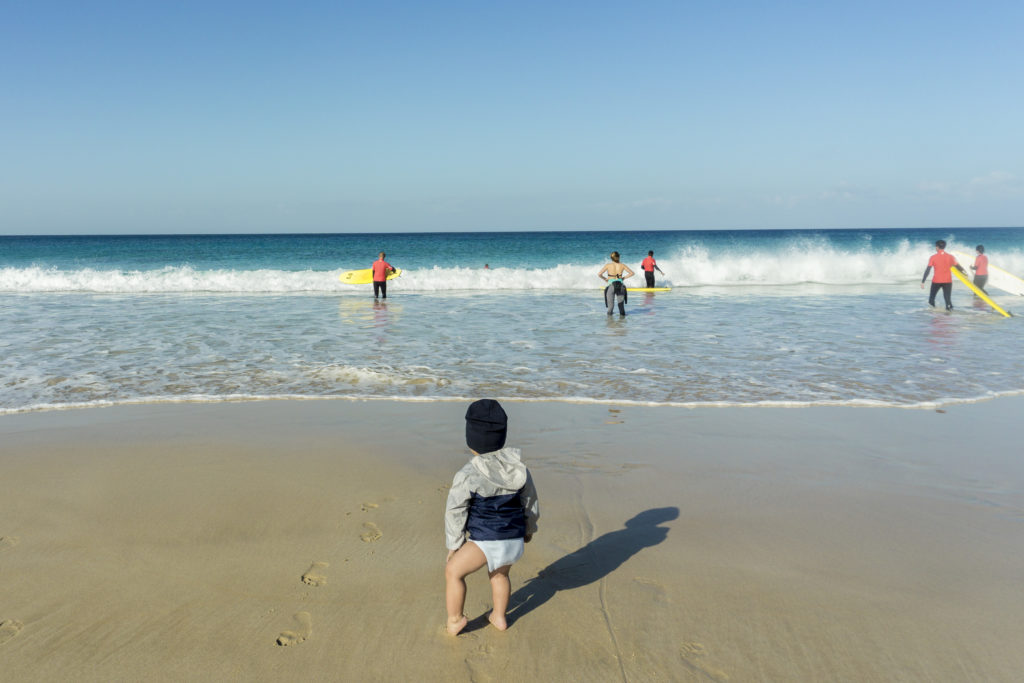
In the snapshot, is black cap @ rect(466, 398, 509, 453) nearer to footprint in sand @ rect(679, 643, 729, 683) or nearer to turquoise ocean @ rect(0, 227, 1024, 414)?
footprint in sand @ rect(679, 643, 729, 683)

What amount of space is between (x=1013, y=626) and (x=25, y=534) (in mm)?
5667

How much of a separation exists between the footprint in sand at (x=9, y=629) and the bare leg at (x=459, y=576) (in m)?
2.08

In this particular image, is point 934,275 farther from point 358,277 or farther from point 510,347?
point 358,277

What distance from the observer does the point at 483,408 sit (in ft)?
9.75

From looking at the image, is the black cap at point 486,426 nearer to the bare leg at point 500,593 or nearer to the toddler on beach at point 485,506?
the toddler on beach at point 485,506

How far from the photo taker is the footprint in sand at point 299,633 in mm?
3053

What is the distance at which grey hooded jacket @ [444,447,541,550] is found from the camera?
300cm

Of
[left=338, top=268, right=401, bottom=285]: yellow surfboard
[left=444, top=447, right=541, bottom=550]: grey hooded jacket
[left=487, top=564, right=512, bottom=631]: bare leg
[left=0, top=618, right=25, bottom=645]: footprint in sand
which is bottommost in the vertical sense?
[left=0, top=618, right=25, bottom=645]: footprint in sand

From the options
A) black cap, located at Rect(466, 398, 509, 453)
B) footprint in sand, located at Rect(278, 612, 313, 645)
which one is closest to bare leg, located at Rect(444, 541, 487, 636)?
black cap, located at Rect(466, 398, 509, 453)

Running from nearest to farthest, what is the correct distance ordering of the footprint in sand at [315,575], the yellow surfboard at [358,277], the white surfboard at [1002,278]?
the footprint in sand at [315,575], the white surfboard at [1002,278], the yellow surfboard at [358,277]

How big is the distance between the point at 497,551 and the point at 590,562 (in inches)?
40.2

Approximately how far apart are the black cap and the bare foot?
2.67ft

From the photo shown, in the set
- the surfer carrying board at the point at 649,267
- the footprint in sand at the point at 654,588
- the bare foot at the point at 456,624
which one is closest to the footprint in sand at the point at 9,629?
the bare foot at the point at 456,624

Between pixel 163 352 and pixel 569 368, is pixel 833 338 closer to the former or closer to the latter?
pixel 569 368
